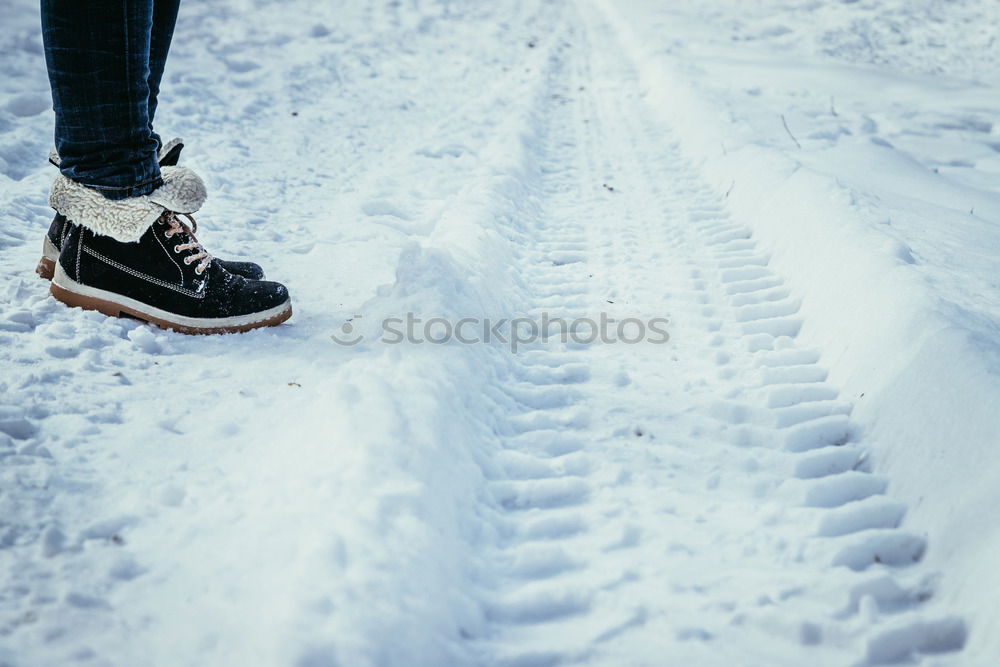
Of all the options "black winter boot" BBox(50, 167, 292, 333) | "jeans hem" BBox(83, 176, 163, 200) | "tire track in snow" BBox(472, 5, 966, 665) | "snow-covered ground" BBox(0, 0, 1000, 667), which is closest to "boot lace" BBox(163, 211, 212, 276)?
"black winter boot" BBox(50, 167, 292, 333)

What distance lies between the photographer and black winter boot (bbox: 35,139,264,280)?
70.7 inches

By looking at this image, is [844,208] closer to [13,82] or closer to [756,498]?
[756,498]

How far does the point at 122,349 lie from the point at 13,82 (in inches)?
123

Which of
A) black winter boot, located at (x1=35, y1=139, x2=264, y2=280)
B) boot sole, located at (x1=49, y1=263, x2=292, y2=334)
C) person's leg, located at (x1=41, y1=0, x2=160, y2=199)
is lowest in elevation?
boot sole, located at (x1=49, y1=263, x2=292, y2=334)

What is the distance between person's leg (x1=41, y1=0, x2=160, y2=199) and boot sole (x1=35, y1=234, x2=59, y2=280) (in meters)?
0.36

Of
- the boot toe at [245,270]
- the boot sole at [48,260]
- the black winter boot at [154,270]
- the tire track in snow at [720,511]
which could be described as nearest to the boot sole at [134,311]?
the black winter boot at [154,270]

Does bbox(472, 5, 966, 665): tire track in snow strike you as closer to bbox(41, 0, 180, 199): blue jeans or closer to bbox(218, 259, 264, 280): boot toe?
bbox(218, 259, 264, 280): boot toe

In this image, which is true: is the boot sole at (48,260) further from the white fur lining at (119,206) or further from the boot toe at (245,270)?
the boot toe at (245,270)

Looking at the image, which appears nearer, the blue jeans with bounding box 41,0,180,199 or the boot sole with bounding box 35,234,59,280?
the blue jeans with bounding box 41,0,180,199

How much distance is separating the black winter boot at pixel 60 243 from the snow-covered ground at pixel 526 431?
8 cm

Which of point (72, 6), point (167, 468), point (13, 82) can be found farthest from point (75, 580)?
point (13, 82)

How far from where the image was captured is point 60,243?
181cm

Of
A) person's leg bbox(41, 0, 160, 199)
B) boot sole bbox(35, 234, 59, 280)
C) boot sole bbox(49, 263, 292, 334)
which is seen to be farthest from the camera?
boot sole bbox(35, 234, 59, 280)

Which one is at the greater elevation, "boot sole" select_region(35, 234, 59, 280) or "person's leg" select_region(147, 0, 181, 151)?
"person's leg" select_region(147, 0, 181, 151)
